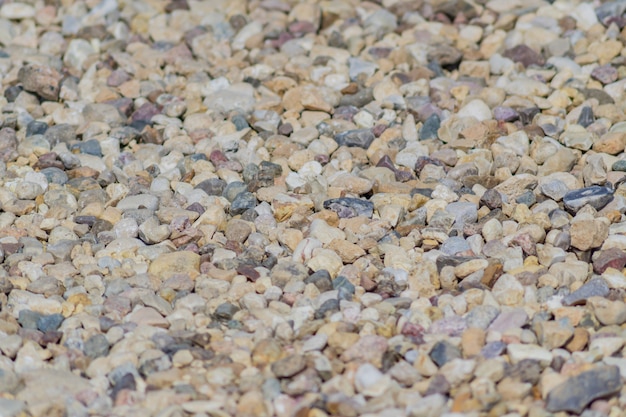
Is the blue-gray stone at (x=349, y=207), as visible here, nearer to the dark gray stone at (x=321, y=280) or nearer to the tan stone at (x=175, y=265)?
the dark gray stone at (x=321, y=280)

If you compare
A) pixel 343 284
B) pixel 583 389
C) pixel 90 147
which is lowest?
pixel 90 147

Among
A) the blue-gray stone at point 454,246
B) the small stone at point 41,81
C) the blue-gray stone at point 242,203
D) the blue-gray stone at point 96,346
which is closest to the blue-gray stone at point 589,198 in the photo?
the blue-gray stone at point 454,246

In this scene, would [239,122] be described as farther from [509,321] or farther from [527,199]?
[509,321]

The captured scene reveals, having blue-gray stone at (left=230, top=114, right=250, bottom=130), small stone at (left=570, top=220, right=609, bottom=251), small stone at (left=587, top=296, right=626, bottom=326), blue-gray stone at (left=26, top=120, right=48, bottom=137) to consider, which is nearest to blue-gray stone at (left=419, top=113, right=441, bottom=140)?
blue-gray stone at (left=230, top=114, right=250, bottom=130)

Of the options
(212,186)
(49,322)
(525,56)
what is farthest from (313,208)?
(525,56)

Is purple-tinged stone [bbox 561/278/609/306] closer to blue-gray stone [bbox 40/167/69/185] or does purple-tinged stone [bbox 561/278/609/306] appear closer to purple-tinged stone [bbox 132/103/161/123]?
blue-gray stone [bbox 40/167/69/185]

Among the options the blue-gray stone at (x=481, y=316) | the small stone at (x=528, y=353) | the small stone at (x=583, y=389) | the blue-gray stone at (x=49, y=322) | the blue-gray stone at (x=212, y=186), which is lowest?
the blue-gray stone at (x=212, y=186)

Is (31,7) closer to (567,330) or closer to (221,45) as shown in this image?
(221,45)
